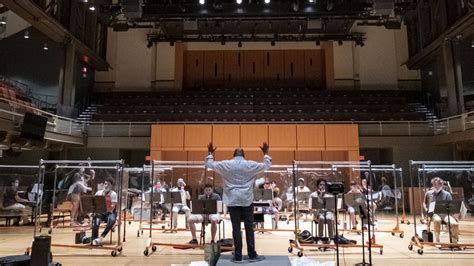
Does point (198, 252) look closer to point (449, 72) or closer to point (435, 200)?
point (435, 200)

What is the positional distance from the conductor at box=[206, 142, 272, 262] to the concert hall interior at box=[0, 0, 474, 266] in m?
0.02

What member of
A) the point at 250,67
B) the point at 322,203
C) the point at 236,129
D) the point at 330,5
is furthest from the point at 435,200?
the point at 250,67

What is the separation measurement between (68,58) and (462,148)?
18.5 meters

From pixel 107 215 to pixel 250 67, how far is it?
1655 centimetres

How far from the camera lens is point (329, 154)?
18.0 meters

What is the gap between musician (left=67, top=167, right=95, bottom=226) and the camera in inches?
330

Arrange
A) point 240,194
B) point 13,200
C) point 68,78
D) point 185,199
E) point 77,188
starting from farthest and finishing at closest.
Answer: point 68,78, point 13,200, point 185,199, point 77,188, point 240,194

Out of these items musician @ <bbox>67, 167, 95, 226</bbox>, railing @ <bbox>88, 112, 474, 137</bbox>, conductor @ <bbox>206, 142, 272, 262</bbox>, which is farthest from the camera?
railing @ <bbox>88, 112, 474, 137</bbox>

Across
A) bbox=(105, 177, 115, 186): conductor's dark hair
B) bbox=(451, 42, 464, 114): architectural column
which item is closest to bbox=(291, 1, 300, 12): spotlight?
bbox=(451, 42, 464, 114): architectural column

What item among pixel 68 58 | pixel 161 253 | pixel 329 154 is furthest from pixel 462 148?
pixel 68 58

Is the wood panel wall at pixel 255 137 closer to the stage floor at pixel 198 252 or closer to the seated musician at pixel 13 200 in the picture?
the seated musician at pixel 13 200

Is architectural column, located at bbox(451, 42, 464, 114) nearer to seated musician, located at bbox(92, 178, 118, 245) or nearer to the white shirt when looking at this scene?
the white shirt

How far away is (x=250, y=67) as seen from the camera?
23203 mm

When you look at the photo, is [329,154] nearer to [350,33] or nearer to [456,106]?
[456,106]
